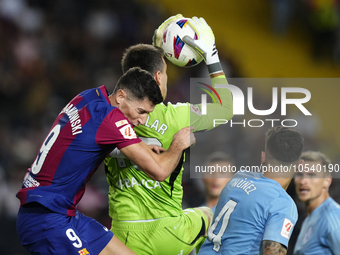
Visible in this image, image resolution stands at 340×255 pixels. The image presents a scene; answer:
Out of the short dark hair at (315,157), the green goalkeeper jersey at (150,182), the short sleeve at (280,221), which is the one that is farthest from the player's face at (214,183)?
the short sleeve at (280,221)

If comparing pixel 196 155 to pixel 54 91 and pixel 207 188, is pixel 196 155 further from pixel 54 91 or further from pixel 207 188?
pixel 54 91

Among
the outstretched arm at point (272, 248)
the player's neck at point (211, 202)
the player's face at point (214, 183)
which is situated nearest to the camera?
the outstretched arm at point (272, 248)

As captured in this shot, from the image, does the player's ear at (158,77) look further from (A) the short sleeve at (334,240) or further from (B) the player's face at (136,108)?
(A) the short sleeve at (334,240)

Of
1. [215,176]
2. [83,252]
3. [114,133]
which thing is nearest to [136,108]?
[114,133]

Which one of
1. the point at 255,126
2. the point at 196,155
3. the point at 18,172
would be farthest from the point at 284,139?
the point at 18,172

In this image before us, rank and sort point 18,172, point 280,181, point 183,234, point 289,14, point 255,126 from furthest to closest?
point 289,14 < point 18,172 < point 255,126 < point 183,234 < point 280,181

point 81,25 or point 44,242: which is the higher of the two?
point 81,25

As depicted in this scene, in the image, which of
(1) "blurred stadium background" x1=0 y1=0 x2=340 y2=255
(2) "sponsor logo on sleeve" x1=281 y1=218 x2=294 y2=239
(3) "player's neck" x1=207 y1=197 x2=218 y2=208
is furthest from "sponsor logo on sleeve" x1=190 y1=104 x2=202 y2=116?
(1) "blurred stadium background" x1=0 y1=0 x2=340 y2=255

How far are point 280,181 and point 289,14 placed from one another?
6596 millimetres

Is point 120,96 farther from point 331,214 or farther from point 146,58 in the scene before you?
point 331,214

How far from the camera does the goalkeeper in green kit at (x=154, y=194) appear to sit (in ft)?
10.9

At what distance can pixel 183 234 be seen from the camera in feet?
11.1

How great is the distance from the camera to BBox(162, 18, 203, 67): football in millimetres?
3643

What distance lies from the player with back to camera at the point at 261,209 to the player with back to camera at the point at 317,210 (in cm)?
60
